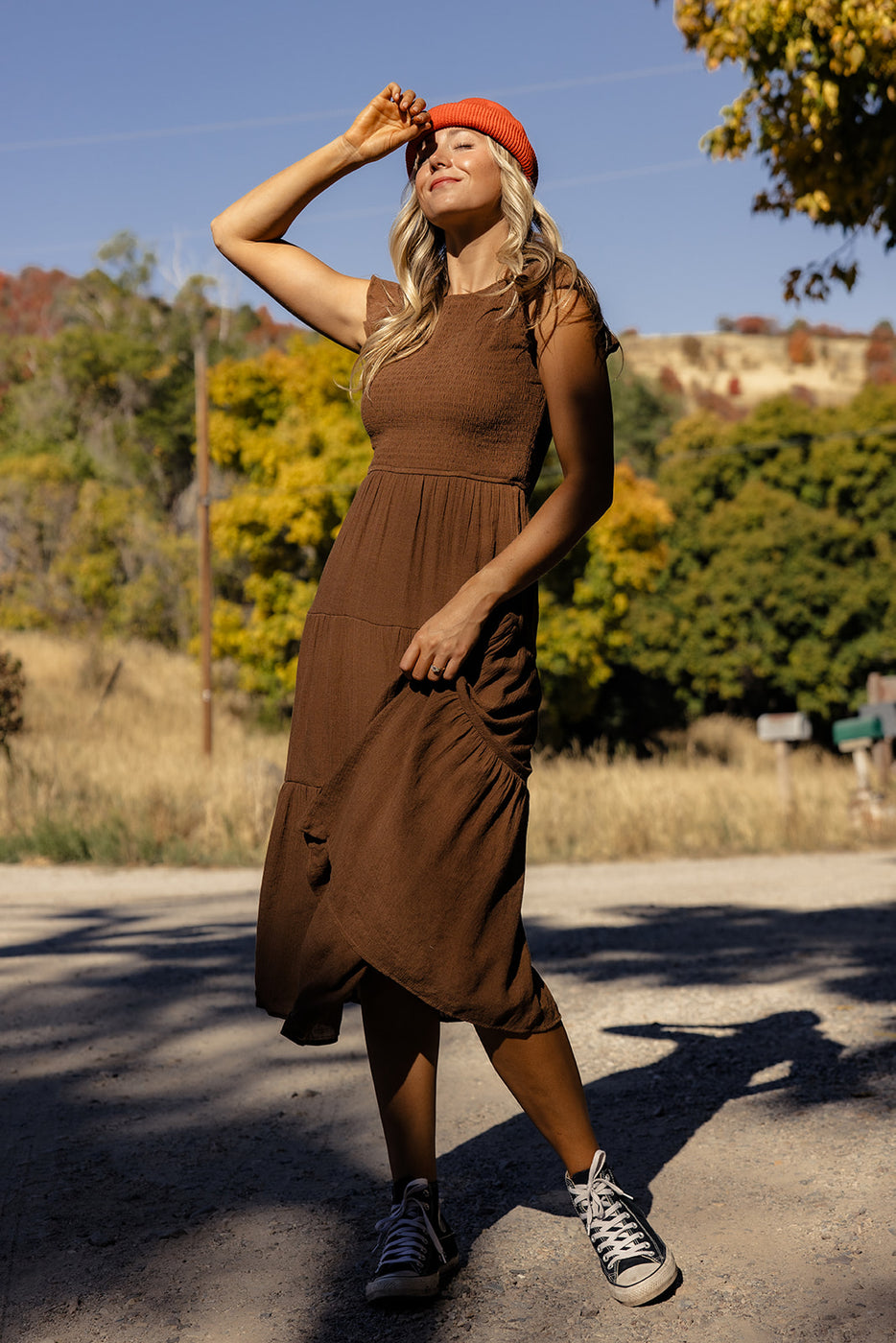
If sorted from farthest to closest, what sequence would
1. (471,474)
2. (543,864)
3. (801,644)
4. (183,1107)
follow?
(801,644) < (543,864) < (183,1107) < (471,474)

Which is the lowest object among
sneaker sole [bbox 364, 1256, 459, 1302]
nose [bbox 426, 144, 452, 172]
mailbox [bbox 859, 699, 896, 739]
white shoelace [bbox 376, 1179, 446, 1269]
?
sneaker sole [bbox 364, 1256, 459, 1302]

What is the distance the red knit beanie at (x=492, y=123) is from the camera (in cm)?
226

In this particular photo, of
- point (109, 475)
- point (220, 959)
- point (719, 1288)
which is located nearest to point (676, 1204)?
point (719, 1288)

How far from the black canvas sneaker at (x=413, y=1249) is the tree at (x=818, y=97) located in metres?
5.60

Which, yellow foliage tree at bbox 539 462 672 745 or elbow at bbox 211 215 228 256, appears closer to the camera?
elbow at bbox 211 215 228 256

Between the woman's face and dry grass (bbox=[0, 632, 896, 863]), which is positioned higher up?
the woman's face

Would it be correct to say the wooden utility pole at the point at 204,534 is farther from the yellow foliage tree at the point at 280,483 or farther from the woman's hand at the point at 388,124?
the woman's hand at the point at 388,124

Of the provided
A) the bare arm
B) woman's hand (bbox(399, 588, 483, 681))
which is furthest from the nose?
woman's hand (bbox(399, 588, 483, 681))

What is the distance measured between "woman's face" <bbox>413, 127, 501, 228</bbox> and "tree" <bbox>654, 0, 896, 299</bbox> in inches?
175

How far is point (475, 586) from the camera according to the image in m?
2.11

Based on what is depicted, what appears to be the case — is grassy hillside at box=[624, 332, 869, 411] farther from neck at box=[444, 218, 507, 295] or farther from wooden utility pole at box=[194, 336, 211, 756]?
neck at box=[444, 218, 507, 295]

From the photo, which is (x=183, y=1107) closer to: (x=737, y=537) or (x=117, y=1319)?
(x=117, y=1319)

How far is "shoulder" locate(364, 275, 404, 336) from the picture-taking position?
235cm

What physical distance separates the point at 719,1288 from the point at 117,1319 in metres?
0.98
